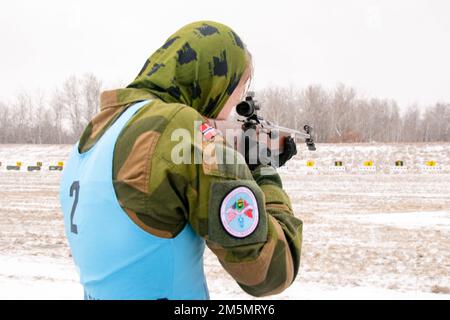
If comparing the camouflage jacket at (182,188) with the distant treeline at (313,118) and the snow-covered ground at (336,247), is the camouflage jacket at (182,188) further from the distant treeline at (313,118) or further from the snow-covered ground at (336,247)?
the distant treeline at (313,118)

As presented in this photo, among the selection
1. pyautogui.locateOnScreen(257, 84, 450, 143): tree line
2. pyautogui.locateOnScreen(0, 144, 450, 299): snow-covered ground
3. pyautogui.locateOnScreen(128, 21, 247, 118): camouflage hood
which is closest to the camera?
pyautogui.locateOnScreen(128, 21, 247, 118): camouflage hood

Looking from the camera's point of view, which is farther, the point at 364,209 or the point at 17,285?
the point at 364,209

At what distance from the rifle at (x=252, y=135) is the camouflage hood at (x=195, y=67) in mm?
191

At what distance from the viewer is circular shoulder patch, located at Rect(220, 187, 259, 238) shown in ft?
4.14

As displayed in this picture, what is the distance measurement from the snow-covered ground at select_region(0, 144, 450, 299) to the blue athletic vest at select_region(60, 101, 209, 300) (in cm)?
349

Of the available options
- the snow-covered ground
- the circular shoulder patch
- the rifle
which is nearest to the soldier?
the circular shoulder patch

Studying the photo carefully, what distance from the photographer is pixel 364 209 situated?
Result: 1101cm

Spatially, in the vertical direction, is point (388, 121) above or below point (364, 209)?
above

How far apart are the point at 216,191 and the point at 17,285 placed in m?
4.64

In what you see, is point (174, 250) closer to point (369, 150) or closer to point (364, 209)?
point (364, 209)

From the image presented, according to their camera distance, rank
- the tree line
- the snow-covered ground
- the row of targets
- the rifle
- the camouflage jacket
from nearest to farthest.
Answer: the camouflage jacket, the rifle, the snow-covered ground, the row of targets, the tree line

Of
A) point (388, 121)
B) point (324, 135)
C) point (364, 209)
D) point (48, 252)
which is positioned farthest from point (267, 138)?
point (388, 121)

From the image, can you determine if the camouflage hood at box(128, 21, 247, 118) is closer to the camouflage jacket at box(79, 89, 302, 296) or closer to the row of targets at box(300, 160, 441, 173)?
the camouflage jacket at box(79, 89, 302, 296)

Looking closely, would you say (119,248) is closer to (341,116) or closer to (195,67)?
(195,67)
